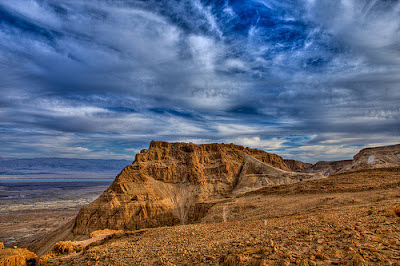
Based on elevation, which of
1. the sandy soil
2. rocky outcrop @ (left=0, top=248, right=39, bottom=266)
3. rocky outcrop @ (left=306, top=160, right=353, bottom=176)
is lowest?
the sandy soil

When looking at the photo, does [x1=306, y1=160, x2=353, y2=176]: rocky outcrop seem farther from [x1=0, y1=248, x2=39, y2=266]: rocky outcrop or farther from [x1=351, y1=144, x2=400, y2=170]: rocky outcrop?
[x1=0, y1=248, x2=39, y2=266]: rocky outcrop

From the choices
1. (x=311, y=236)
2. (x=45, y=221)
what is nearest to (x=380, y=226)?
(x=311, y=236)

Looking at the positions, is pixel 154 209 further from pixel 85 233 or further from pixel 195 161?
pixel 195 161

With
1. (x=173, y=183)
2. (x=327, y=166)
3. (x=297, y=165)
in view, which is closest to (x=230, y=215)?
(x=173, y=183)

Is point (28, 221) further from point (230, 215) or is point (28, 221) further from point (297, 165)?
point (297, 165)

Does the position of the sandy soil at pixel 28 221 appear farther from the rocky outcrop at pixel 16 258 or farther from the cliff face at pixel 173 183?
the rocky outcrop at pixel 16 258

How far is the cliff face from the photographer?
47062mm

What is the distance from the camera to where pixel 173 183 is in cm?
6550

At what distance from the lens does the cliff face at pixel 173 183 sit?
47.1 metres

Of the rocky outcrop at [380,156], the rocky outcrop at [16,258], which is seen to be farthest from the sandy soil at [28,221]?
the rocky outcrop at [380,156]

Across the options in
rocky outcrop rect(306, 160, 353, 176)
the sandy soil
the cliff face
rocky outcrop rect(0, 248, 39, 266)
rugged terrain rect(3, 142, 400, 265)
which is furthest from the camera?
rocky outcrop rect(306, 160, 353, 176)

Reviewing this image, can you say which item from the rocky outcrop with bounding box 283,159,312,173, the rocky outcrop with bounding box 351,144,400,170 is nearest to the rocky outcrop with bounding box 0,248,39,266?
the rocky outcrop with bounding box 351,144,400,170

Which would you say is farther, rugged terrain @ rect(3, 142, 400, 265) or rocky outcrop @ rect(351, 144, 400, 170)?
rocky outcrop @ rect(351, 144, 400, 170)

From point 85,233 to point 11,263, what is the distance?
121 feet
